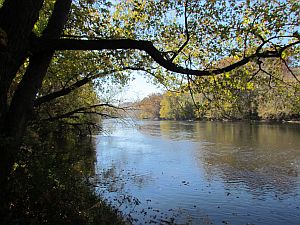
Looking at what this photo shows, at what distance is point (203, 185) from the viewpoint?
14.2 meters

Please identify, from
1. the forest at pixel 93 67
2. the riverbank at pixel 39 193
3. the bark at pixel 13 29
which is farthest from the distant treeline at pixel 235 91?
the bark at pixel 13 29

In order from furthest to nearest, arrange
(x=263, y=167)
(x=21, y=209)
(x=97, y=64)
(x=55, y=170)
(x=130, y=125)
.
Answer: (x=263, y=167), (x=130, y=125), (x=97, y=64), (x=55, y=170), (x=21, y=209)

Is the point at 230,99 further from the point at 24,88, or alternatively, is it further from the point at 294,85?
the point at 24,88

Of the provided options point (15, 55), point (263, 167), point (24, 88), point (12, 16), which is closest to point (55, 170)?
point (24, 88)

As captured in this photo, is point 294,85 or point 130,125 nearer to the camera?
point 294,85

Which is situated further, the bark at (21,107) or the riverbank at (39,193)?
the riverbank at (39,193)

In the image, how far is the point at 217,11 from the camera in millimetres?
6324

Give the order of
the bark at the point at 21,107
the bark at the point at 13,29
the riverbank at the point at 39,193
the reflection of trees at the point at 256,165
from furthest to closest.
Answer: the reflection of trees at the point at 256,165 < the riverbank at the point at 39,193 < the bark at the point at 21,107 < the bark at the point at 13,29

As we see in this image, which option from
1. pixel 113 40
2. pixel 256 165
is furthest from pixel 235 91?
pixel 256 165

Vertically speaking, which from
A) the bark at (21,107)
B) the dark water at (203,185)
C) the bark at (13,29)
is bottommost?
the dark water at (203,185)

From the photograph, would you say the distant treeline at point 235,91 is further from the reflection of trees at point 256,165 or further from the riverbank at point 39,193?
the reflection of trees at point 256,165

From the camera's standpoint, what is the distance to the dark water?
10336 millimetres

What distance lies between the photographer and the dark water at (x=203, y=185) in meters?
10.3

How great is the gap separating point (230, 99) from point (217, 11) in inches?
77.2
